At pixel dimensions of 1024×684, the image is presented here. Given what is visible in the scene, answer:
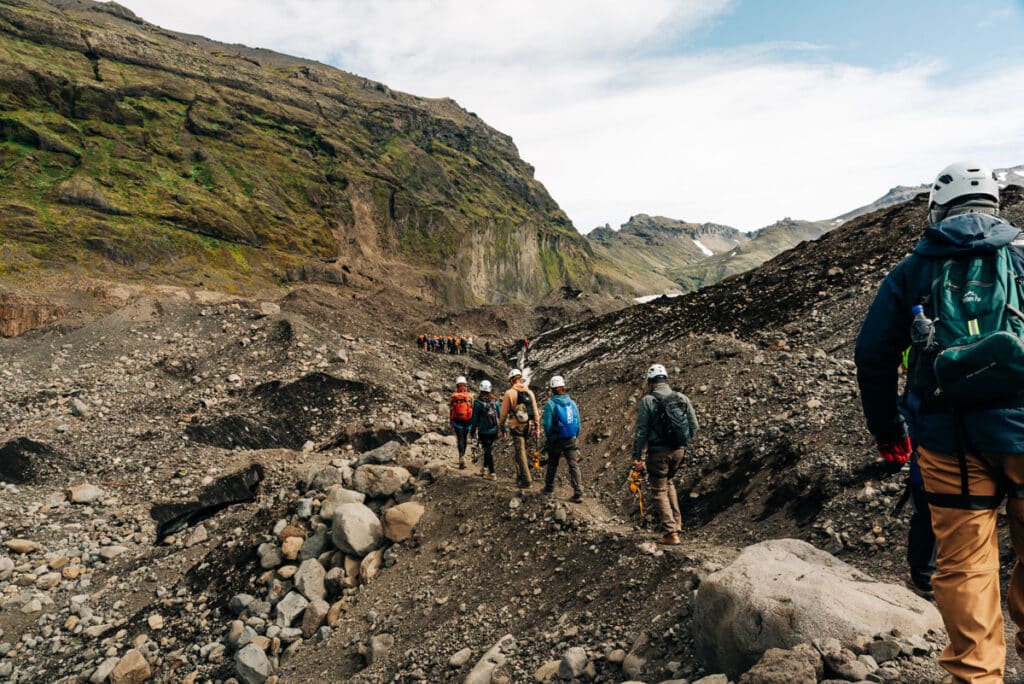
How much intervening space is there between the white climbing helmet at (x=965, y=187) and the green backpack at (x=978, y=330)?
34 centimetres

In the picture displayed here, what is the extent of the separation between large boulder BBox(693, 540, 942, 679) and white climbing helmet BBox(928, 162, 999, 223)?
3001 millimetres

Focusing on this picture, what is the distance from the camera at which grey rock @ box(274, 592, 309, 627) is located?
9.31 metres

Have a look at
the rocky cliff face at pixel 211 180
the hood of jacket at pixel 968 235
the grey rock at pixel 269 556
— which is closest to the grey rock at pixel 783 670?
the hood of jacket at pixel 968 235

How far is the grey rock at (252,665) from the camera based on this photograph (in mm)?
8375

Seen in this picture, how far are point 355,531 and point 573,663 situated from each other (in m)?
5.46

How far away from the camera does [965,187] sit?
3.11 metres

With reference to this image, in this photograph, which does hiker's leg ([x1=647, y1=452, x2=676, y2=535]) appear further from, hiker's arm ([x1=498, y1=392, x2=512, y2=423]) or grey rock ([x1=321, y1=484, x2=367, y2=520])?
grey rock ([x1=321, y1=484, x2=367, y2=520])

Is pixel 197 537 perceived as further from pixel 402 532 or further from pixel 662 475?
pixel 662 475

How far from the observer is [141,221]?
59000 millimetres

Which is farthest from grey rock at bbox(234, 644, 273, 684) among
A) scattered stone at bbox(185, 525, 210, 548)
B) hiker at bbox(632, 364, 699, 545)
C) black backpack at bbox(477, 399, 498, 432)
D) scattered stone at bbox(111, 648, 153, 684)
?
hiker at bbox(632, 364, 699, 545)

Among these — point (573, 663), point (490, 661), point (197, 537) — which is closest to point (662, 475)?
point (573, 663)

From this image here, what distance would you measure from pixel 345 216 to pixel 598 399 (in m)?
79.2

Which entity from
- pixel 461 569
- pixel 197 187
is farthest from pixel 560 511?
pixel 197 187

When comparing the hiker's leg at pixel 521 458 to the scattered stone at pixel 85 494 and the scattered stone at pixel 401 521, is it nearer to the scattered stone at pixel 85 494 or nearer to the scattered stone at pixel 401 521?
the scattered stone at pixel 401 521
